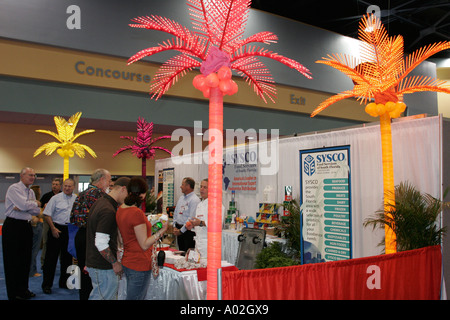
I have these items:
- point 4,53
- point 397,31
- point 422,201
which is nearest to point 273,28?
point 397,31

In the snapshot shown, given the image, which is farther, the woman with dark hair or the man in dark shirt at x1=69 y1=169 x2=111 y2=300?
the man in dark shirt at x1=69 y1=169 x2=111 y2=300

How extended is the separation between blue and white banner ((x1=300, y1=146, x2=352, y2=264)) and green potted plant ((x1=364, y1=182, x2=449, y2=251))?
2.90 ft

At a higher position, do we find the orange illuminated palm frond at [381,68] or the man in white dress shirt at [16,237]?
the orange illuminated palm frond at [381,68]

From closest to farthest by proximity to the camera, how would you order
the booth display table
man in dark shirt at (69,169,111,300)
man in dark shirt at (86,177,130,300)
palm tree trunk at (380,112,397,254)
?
man in dark shirt at (86,177,130,300) < the booth display table < man in dark shirt at (69,169,111,300) < palm tree trunk at (380,112,397,254)

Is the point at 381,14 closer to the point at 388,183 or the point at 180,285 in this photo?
the point at 388,183

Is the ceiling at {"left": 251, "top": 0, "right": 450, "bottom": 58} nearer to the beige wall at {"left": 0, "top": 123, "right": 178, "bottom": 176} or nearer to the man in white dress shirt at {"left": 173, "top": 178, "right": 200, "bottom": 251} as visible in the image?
the beige wall at {"left": 0, "top": 123, "right": 178, "bottom": 176}

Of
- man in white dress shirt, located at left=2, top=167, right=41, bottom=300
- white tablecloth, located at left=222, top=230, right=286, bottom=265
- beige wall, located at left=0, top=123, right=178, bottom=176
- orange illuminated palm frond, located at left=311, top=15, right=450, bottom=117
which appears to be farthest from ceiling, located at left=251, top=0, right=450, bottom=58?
man in white dress shirt, located at left=2, top=167, right=41, bottom=300

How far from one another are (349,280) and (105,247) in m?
1.82

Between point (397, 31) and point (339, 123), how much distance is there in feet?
12.7

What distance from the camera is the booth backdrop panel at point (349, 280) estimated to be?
2.48 metres

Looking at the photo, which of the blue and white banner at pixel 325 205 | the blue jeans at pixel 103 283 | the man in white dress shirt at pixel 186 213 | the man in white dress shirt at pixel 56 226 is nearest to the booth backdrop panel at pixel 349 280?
the blue jeans at pixel 103 283

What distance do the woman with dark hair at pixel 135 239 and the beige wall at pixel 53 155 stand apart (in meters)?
9.00

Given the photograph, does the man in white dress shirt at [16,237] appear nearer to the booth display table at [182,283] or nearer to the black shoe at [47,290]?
the black shoe at [47,290]

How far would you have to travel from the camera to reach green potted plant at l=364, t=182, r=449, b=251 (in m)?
3.85
